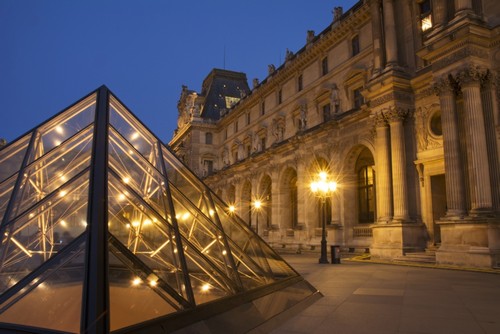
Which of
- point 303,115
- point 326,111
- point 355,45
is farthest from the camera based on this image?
point 303,115

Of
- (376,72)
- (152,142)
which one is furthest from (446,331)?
(376,72)

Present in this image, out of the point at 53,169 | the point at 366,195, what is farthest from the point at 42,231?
the point at 366,195

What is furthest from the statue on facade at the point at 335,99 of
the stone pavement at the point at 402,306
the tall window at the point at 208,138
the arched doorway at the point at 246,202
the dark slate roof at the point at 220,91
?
the dark slate roof at the point at 220,91

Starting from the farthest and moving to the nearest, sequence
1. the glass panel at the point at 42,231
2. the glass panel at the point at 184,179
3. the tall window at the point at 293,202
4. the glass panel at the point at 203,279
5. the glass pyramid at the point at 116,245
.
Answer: the tall window at the point at 293,202, the glass panel at the point at 184,179, the glass panel at the point at 203,279, the glass panel at the point at 42,231, the glass pyramid at the point at 116,245

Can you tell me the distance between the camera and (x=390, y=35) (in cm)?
2300

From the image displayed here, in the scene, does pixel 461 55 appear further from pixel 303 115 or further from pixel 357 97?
pixel 303 115

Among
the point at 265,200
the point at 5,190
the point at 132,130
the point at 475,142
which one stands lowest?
the point at 5,190

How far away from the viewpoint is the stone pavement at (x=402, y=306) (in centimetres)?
660

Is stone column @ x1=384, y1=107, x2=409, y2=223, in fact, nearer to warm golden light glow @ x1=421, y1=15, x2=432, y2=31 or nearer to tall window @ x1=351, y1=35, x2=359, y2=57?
warm golden light glow @ x1=421, y1=15, x2=432, y2=31

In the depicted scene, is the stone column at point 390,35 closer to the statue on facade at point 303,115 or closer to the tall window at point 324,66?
the tall window at point 324,66

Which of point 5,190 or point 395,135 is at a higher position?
point 395,135

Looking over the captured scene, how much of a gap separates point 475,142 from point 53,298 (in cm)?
1683

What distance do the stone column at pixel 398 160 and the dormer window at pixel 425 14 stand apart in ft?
15.5

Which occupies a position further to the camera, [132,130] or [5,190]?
[132,130]
